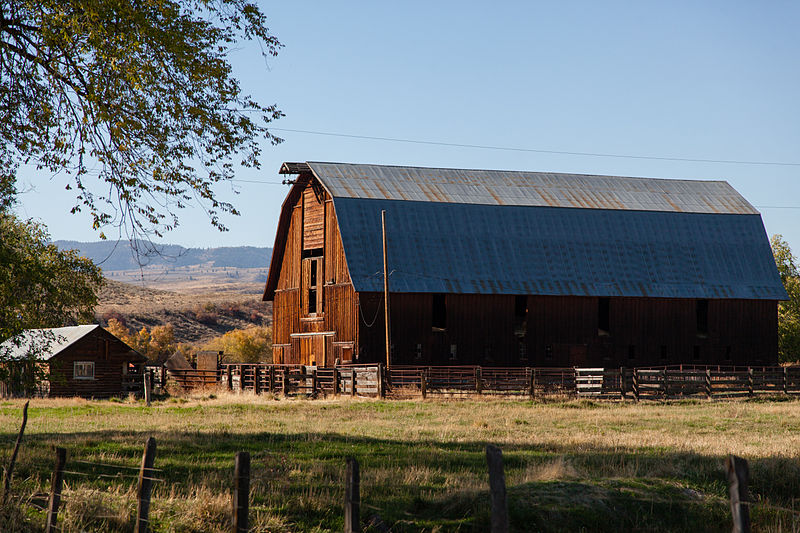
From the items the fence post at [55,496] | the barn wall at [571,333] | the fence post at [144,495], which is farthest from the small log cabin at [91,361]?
the fence post at [144,495]

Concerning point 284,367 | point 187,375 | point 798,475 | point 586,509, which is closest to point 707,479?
point 798,475

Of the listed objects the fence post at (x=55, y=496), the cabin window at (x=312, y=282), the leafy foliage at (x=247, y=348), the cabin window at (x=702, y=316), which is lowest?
the leafy foliage at (x=247, y=348)

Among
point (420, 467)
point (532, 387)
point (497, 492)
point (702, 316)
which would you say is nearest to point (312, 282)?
point (532, 387)

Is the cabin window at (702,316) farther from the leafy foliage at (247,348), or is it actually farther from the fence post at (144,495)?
the fence post at (144,495)

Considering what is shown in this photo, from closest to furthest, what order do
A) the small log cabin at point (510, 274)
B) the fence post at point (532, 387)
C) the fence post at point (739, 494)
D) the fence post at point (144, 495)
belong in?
the fence post at point (739, 494) → the fence post at point (144, 495) → the fence post at point (532, 387) → the small log cabin at point (510, 274)

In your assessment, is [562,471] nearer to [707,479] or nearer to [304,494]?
[707,479]

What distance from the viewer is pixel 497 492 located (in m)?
7.46

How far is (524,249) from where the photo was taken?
143ft

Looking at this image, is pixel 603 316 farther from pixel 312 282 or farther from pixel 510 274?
pixel 312 282

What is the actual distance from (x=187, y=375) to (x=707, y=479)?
35.7 meters

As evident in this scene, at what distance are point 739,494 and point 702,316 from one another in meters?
40.1

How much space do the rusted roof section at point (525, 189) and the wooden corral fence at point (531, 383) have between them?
938 centimetres

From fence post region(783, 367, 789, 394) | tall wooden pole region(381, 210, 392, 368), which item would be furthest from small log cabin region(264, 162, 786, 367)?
fence post region(783, 367, 789, 394)

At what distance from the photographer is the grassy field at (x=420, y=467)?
33.8 feet
